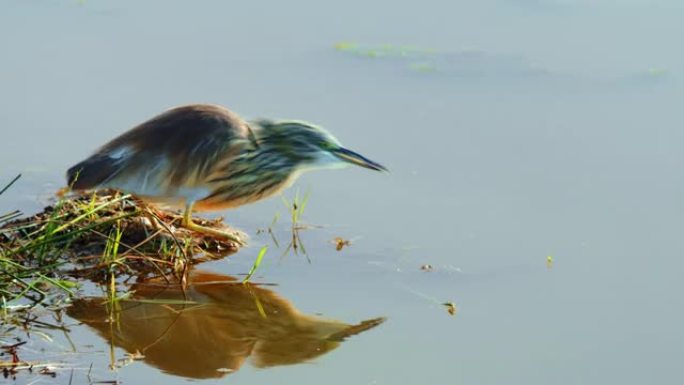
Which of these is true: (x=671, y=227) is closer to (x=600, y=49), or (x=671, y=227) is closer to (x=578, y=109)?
(x=578, y=109)

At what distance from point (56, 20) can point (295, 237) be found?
3.16 meters

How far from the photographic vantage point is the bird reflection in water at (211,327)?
4.45m

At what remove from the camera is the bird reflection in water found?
175 inches

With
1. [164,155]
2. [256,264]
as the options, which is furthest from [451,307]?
[164,155]

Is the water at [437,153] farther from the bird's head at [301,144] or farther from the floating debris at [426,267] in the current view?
the bird's head at [301,144]

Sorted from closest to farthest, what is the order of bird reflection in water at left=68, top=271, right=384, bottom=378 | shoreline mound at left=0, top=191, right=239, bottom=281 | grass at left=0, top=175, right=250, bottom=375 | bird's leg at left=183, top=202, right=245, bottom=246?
bird reflection in water at left=68, top=271, right=384, bottom=378, grass at left=0, top=175, right=250, bottom=375, shoreline mound at left=0, top=191, right=239, bottom=281, bird's leg at left=183, top=202, right=245, bottom=246

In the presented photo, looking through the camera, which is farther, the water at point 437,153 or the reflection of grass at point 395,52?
the reflection of grass at point 395,52

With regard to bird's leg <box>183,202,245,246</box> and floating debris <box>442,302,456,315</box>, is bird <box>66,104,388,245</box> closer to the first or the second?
bird's leg <box>183,202,245,246</box>

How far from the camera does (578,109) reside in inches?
284

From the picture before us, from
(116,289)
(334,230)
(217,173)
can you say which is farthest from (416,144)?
(116,289)

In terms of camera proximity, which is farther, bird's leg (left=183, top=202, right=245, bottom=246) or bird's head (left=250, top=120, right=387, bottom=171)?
bird's head (left=250, top=120, right=387, bottom=171)

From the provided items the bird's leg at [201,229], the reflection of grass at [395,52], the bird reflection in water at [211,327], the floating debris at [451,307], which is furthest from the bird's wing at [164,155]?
the reflection of grass at [395,52]

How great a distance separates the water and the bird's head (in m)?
0.30

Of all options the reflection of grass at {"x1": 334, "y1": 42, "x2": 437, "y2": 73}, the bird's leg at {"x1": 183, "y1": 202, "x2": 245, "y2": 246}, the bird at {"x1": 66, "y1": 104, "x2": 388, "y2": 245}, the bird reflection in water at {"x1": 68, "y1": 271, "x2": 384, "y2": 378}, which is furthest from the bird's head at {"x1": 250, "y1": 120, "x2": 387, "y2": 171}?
the reflection of grass at {"x1": 334, "y1": 42, "x2": 437, "y2": 73}
